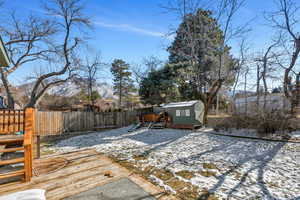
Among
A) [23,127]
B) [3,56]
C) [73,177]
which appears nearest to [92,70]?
[3,56]

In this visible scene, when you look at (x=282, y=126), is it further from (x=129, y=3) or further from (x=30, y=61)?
(x=30, y=61)

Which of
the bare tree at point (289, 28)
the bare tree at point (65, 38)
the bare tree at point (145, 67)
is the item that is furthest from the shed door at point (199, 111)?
the bare tree at point (65, 38)

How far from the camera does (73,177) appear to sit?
2783 millimetres

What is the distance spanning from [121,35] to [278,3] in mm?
9114

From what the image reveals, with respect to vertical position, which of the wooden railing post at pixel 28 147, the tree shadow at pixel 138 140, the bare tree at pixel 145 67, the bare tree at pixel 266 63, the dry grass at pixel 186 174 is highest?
the bare tree at pixel 145 67

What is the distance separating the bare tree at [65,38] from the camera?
34.4ft

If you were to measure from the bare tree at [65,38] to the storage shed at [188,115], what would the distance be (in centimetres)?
952

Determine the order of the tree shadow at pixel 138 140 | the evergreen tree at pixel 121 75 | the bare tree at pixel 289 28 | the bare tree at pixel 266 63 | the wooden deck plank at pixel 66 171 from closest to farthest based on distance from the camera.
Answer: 1. the wooden deck plank at pixel 66 171
2. the tree shadow at pixel 138 140
3. the bare tree at pixel 289 28
4. the bare tree at pixel 266 63
5. the evergreen tree at pixel 121 75

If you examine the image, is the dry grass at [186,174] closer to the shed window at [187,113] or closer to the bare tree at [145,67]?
the shed window at [187,113]

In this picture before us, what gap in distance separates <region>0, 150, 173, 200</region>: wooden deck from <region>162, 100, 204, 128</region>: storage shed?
5589 mm

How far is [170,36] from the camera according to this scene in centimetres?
917

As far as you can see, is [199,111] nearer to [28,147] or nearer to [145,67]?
[28,147]

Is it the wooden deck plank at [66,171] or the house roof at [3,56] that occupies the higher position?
the house roof at [3,56]

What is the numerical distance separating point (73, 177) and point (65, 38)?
11874mm
